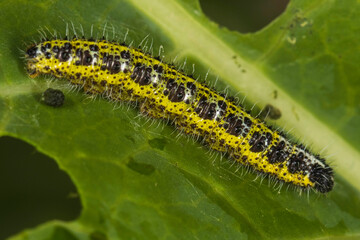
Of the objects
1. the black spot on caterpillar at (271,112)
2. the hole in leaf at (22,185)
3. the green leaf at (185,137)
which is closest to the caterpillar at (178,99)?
the green leaf at (185,137)

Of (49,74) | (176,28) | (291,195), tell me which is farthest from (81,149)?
(291,195)

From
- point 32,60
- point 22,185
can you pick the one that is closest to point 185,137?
point 32,60

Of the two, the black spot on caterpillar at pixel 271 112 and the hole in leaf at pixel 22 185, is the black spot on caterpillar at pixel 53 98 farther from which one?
the black spot on caterpillar at pixel 271 112

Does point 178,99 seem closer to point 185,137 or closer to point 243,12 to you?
point 185,137

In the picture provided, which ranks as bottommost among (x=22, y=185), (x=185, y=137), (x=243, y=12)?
(x=22, y=185)

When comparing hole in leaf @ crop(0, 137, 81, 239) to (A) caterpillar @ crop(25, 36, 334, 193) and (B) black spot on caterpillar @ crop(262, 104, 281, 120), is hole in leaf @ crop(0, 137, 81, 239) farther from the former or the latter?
(B) black spot on caterpillar @ crop(262, 104, 281, 120)

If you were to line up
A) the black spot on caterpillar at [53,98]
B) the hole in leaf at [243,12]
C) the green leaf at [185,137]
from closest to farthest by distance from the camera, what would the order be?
the green leaf at [185,137] → the black spot on caterpillar at [53,98] → the hole in leaf at [243,12]
